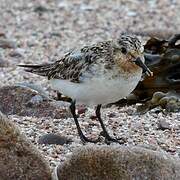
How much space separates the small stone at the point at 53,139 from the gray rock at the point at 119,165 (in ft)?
3.62

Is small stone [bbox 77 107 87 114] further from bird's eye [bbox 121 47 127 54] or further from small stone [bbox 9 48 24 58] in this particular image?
small stone [bbox 9 48 24 58]

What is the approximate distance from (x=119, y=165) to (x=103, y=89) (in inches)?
40.6

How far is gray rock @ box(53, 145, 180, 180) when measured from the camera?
14.3 feet

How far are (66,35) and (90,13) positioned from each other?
134 cm

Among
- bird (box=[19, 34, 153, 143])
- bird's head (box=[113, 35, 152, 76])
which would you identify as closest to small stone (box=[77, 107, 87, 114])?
bird (box=[19, 34, 153, 143])

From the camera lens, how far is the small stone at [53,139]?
554cm

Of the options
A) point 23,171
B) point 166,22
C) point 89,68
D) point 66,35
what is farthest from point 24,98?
point 166,22

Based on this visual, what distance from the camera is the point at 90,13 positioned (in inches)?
445

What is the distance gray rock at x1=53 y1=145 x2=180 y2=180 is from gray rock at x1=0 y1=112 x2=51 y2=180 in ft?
0.53

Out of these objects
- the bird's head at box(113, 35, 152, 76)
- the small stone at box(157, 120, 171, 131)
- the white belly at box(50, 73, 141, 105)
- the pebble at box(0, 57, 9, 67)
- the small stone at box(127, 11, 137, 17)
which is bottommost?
the small stone at box(127, 11, 137, 17)

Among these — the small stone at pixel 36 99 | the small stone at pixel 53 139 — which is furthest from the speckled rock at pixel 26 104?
the small stone at pixel 53 139

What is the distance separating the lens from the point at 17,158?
441cm

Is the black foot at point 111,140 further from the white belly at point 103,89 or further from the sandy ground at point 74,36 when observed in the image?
the white belly at point 103,89

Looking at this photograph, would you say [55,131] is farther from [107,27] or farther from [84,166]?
[107,27]
